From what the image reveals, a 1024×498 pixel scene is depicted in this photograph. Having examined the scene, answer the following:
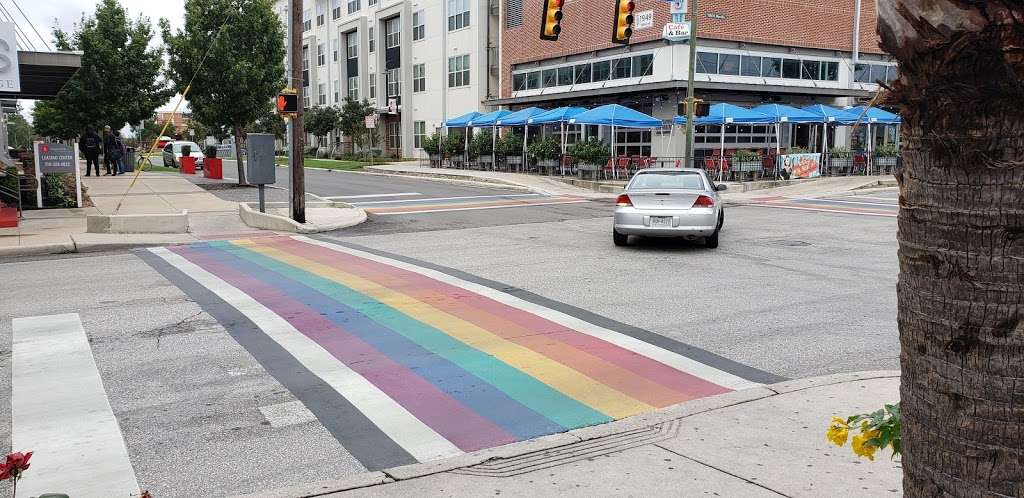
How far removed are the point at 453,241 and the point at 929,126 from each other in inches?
556

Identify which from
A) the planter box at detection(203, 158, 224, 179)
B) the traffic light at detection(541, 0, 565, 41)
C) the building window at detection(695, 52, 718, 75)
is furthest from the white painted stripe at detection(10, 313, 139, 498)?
the building window at detection(695, 52, 718, 75)

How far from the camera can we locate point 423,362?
7230 mm

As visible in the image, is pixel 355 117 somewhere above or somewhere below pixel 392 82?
below

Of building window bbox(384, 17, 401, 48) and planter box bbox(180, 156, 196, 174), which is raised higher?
building window bbox(384, 17, 401, 48)

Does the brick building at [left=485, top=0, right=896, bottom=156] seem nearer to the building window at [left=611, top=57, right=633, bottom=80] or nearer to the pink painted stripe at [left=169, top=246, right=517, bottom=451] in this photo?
the building window at [left=611, top=57, right=633, bottom=80]

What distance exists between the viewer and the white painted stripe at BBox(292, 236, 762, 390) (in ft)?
22.5

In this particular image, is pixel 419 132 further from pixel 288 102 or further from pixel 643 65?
pixel 288 102

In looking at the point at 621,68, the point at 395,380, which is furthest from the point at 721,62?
the point at 395,380

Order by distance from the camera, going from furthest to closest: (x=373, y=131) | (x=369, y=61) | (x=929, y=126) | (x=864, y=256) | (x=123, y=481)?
1. (x=369, y=61)
2. (x=373, y=131)
3. (x=864, y=256)
4. (x=123, y=481)
5. (x=929, y=126)

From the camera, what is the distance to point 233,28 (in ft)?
93.8

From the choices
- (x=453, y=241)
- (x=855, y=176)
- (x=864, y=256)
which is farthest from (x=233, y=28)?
(x=855, y=176)

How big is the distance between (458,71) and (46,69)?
34.7 meters

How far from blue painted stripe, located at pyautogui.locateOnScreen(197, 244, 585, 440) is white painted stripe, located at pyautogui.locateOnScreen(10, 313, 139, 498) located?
2.32 m

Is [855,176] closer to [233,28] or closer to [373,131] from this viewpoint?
[233,28]
